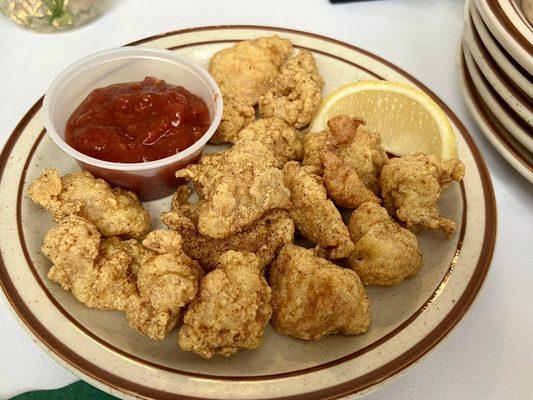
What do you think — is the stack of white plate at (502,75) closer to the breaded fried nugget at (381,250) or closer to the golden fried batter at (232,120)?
the breaded fried nugget at (381,250)

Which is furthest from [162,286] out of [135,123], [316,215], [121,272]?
[135,123]

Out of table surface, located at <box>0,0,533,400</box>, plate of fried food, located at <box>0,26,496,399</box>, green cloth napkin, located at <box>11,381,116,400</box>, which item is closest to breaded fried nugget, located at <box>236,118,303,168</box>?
plate of fried food, located at <box>0,26,496,399</box>

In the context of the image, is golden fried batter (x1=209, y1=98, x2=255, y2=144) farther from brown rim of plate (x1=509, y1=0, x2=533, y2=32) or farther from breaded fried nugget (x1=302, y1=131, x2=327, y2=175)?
brown rim of plate (x1=509, y1=0, x2=533, y2=32)

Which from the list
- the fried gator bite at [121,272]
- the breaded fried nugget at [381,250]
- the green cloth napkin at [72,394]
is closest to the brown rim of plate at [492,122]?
the breaded fried nugget at [381,250]

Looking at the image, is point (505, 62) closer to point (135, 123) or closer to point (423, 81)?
point (423, 81)

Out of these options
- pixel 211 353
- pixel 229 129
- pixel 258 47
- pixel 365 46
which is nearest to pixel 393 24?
pixel 365 46
